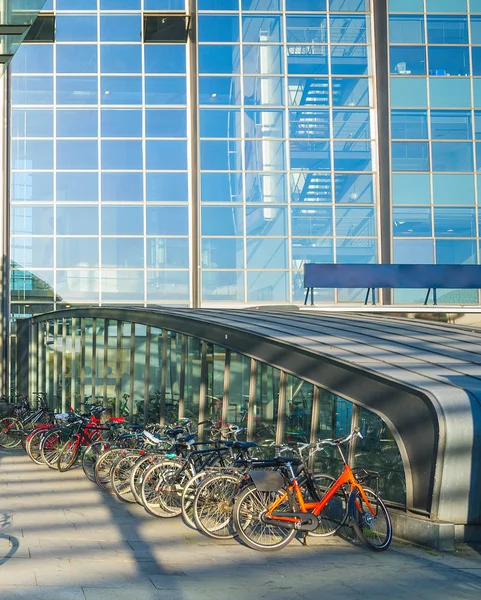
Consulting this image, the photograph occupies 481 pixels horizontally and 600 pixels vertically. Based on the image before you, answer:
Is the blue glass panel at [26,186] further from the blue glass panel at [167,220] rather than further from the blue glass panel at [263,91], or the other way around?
the blue glass panel at [263,91]

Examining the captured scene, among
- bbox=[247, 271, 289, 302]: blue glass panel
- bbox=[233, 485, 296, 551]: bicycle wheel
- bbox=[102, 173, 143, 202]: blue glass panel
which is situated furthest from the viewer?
bbox=[102, 173, 143, 202]: blue glass panel

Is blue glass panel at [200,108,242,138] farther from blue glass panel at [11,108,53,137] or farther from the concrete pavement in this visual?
the concrete pavement

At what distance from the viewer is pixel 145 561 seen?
7.20m

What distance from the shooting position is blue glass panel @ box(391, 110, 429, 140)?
26500 millimetres

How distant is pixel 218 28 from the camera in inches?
1050

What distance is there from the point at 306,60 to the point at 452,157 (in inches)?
211

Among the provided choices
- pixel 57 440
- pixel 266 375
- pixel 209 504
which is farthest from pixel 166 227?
pixel 209 504

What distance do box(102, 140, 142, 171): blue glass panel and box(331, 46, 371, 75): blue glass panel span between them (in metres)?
6.48

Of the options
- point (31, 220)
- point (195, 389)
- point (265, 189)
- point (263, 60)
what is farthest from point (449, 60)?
point (195, 389)

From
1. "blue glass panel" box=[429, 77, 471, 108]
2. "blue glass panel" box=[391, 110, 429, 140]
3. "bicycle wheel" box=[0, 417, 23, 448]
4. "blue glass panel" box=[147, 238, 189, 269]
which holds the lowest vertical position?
"bicycle wheel" box=[0, 417, 23, 448]

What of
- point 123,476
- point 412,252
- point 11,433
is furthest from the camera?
point 412,252

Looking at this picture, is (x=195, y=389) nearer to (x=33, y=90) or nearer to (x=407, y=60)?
(x=33, y=90)

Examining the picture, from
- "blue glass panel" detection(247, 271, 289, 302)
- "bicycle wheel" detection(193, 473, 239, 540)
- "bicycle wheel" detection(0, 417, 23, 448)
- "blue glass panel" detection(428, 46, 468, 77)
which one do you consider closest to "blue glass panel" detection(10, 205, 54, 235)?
"blue glass panel" detection(247, 271, 289, 302)

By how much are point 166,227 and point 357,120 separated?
263 inches
